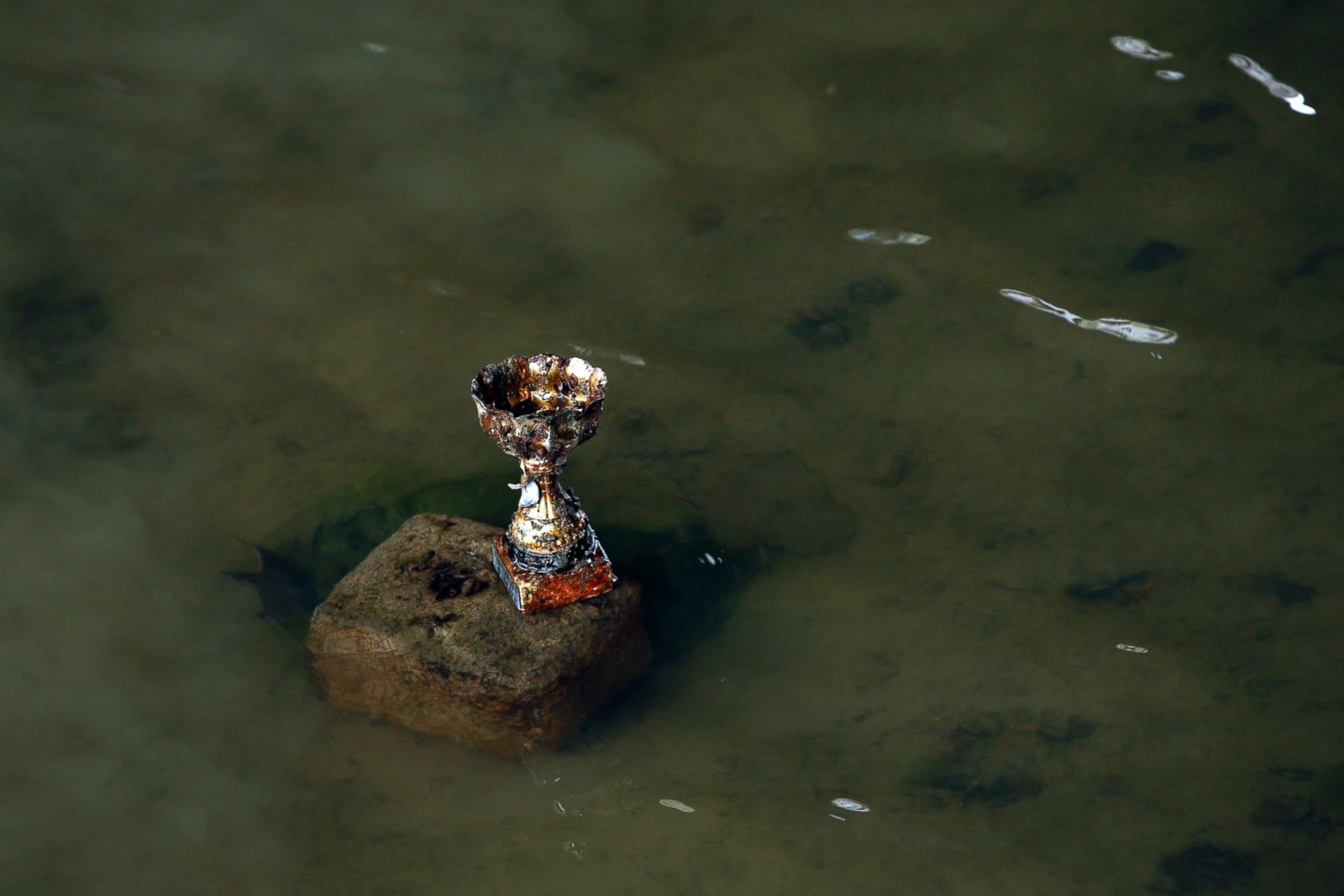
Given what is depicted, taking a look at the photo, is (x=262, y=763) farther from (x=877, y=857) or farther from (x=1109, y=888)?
(x=1109, y=888)

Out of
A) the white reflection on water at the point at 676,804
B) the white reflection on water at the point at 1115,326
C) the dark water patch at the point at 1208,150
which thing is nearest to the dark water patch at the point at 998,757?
the white reflection on water at the point at 676,804

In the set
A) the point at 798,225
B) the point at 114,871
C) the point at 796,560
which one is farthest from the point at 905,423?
the point at 114,871

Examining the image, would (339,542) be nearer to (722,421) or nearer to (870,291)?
(722,421)

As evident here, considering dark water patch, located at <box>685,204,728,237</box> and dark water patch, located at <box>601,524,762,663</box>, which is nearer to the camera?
dark water patch, located at <box>601,524,762,663</box>

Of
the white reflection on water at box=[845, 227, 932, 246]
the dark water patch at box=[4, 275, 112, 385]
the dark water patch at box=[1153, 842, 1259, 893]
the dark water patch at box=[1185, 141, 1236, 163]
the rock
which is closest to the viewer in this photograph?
the dark water patch at box=[1153, 842, 1259, 893]

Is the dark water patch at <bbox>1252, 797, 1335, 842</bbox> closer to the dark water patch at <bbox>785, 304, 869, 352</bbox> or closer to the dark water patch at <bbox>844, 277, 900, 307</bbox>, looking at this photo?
the dark water patch at <bbox>785, 304, 869, 352</bbox>

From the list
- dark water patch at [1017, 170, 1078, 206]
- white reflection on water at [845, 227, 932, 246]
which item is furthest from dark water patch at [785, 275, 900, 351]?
dark water patch at [1017, 170, 1078, 206]

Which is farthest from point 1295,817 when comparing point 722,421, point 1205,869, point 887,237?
point 887,237
